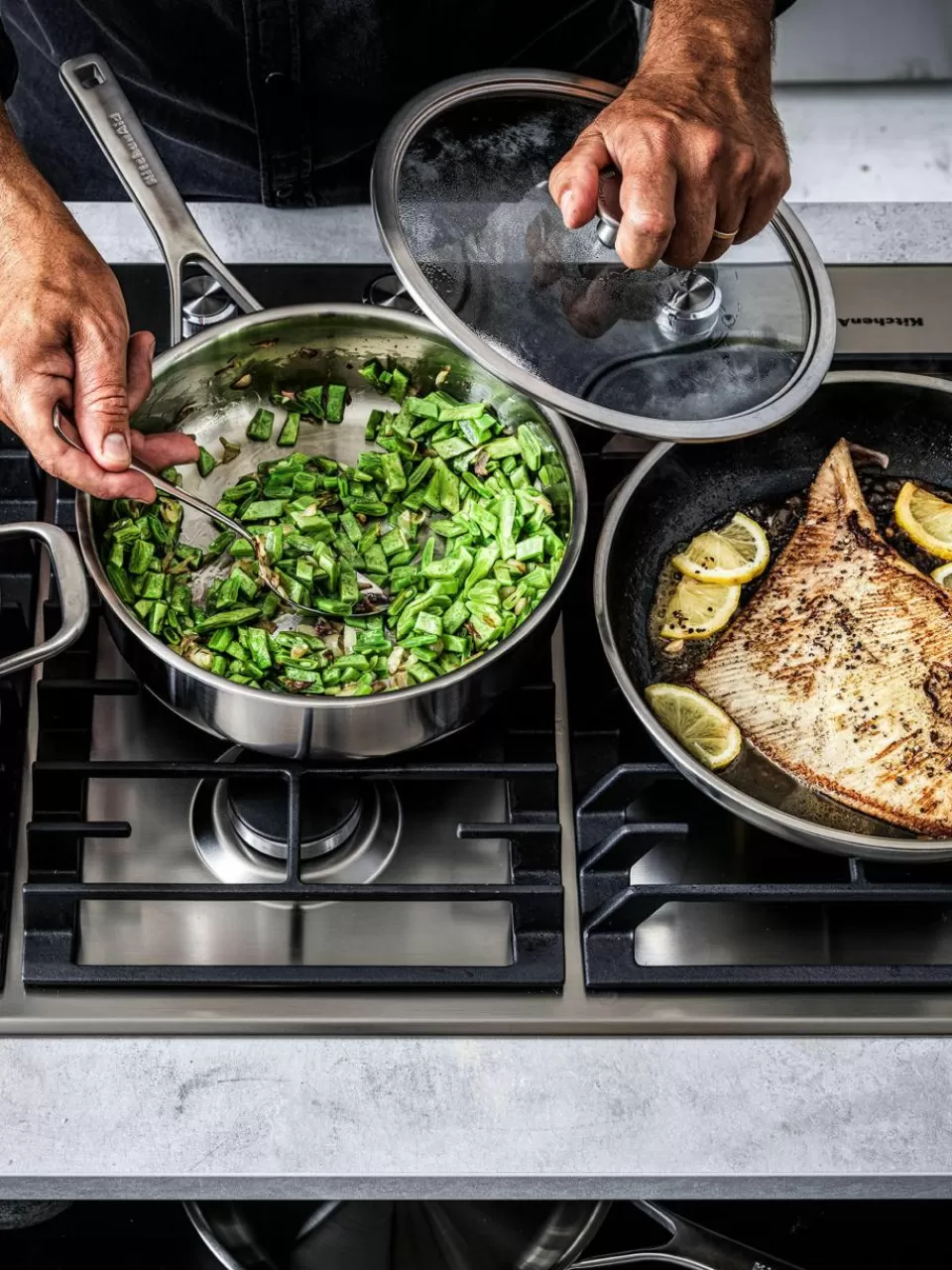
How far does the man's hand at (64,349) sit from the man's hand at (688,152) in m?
0.44

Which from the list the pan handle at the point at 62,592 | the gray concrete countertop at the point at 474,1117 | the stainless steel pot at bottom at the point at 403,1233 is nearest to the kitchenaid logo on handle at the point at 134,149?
the pan handle at the point at 62,592

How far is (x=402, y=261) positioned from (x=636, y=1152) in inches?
32.5

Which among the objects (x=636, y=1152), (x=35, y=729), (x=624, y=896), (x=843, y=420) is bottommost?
(x=636, y=1152)

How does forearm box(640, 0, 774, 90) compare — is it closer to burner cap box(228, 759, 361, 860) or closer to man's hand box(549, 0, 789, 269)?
man's hand box(549, 0, 789, 269)

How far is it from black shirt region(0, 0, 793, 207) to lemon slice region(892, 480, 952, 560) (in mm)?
579

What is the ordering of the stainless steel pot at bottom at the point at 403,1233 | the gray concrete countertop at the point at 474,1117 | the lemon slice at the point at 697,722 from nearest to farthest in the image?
the gray concrete countertop at the point at 474,1117
the lemon slice at the point at 697,722
the stainless steel pot at bottom at the point at 403,1233

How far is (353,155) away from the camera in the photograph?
164cm

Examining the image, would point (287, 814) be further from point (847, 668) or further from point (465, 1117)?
point (847, 668)

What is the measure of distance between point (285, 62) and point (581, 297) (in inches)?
22.3

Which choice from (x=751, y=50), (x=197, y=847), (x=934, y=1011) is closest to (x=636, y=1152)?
(x=934, y=1011)

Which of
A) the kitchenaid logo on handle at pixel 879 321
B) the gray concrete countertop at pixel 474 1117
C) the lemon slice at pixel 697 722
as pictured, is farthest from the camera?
the kitchenaid logo on handle at pixel 879 321

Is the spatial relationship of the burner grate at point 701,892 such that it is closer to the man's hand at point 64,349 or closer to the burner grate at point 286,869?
the burner grate at point 286,869

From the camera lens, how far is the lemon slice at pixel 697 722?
128cm

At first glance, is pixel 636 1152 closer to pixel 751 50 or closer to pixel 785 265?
pixel 785 265
